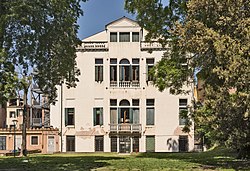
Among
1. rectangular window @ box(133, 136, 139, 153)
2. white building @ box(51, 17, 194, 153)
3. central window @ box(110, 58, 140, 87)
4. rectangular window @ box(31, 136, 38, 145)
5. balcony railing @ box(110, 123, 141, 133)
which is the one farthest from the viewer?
rectangular window @ box(31, 136, 38, 145)

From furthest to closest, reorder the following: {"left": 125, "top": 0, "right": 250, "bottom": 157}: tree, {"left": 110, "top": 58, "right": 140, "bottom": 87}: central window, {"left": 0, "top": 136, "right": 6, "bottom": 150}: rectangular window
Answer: {"left": 0, "top": 136, "right": 6, "bottom": 150}: rectangular window → {"left": 110, "top": 58, "right": 140, "bottom": 87}: central window → {"left": 125, "top": 0, "right": 250, "bottom": 157}: tree

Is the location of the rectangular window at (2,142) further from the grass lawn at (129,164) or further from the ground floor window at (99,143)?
the grass lawn at (129,164)

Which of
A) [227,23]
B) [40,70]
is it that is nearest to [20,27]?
[40,70]

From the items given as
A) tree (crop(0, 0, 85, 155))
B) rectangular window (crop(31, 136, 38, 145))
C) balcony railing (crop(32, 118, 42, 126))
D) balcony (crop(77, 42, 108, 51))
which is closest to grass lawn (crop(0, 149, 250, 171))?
tree (crop(0, 0, 85, 155))

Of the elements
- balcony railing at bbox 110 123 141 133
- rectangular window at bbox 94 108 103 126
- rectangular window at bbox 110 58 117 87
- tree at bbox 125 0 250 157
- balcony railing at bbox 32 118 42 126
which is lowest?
balcony railing at bbox 110 123 141 133

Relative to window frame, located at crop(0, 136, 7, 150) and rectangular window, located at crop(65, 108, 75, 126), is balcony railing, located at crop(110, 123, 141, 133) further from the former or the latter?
window frame, located at crop(0, 136, 7, 150)

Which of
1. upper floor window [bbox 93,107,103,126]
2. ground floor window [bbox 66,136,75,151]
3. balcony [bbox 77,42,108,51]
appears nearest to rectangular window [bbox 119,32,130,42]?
balcony [bbox 77,42,108,51]

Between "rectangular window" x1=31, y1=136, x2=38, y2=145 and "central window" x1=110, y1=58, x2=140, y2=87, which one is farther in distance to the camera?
"rectangular window" x1=31, y1=136, x2=38, y2=145

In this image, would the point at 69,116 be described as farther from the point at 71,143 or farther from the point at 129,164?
the point at 129,164

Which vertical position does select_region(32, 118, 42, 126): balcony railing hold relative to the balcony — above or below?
below

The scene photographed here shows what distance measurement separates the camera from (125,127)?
46.8 m

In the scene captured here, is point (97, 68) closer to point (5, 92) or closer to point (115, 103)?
point (115, 103)

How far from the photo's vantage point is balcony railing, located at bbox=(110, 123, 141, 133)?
46.7 m

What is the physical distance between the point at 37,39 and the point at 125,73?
29078 millimetres
